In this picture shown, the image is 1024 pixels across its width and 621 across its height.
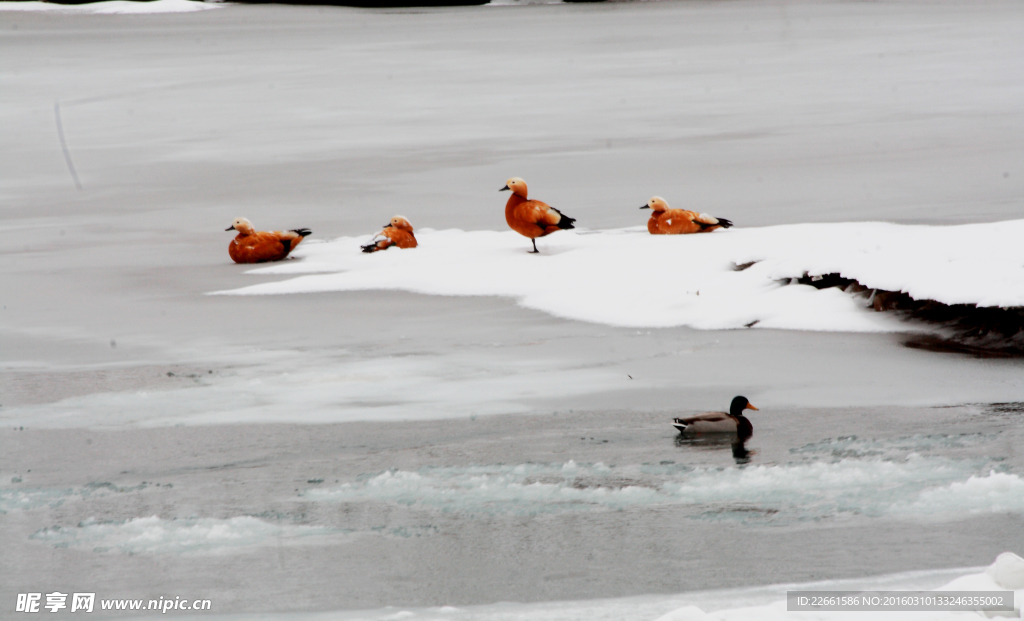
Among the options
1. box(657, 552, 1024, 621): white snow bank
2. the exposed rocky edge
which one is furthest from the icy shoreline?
box(657, 552, 1024, 621): white snow bank

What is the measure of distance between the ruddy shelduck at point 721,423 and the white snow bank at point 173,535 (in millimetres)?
1669

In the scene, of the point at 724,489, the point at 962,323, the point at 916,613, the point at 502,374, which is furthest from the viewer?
the point at 962,323

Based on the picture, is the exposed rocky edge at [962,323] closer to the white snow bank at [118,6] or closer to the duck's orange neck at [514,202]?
the duck's orange neck at [514,202]

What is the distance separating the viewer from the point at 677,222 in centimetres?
976

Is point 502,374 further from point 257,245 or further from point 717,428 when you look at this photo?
point 257,245

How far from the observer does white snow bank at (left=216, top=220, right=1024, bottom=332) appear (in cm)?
698

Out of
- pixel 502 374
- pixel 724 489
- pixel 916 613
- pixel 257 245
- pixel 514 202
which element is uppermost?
pixel 916 613

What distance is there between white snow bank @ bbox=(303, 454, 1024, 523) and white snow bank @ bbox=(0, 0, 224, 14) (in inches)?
1838

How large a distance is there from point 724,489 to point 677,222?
5.35 meters

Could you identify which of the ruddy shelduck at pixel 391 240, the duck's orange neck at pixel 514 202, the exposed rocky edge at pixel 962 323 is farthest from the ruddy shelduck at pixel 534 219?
the exposed rocky edge at pixel 962 323

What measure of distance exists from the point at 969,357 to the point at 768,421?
150 cm

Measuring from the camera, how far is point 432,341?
7.12 metres

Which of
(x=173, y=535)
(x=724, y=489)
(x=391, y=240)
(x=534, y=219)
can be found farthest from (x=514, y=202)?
(x=173, y=535)

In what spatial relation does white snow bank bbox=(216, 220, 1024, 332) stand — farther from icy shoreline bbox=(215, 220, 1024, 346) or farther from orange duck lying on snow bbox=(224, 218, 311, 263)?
orange duck lying on snow bbox=(224, 218, 311, 263)
